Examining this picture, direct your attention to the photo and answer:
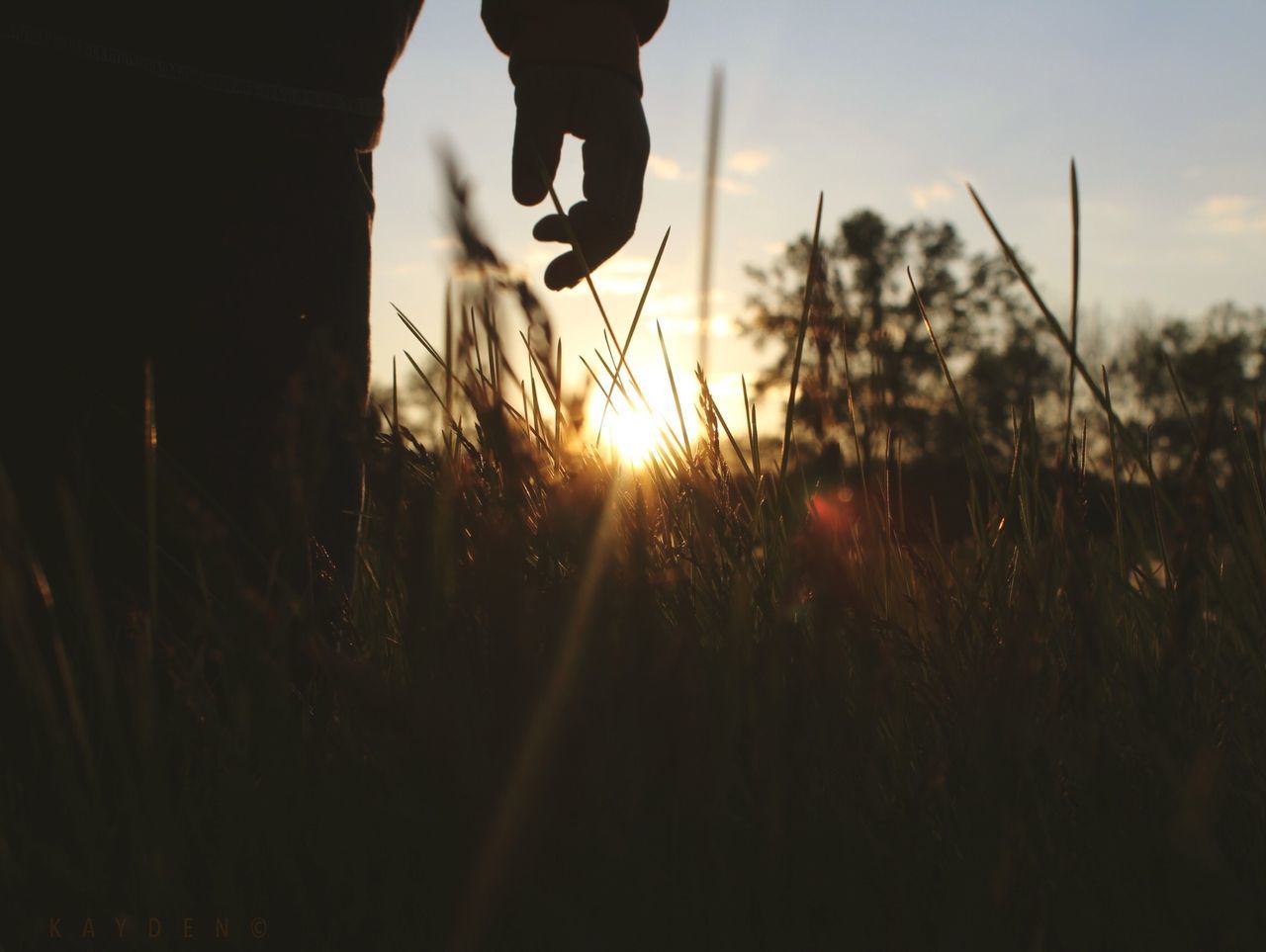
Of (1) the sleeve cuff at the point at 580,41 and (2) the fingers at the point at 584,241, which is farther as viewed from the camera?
(1) the sleeve cuff at the point at 580,41

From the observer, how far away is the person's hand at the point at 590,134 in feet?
5.36

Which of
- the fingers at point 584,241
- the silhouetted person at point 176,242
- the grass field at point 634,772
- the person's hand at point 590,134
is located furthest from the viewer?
the person's hand at point 590,134

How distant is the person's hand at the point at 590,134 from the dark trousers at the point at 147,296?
14.5 inches

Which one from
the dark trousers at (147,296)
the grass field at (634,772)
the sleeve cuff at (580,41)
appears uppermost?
the sleeve cuff at (580,41)

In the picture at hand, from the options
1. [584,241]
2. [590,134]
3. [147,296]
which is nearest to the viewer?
[147,296]

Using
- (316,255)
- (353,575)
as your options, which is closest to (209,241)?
(316,255)

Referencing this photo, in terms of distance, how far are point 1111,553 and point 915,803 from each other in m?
0.73

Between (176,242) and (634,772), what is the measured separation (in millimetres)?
1213

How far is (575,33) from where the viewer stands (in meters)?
1.68

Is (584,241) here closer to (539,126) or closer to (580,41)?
(539,126)

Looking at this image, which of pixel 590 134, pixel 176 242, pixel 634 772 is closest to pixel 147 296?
pixel 176 242

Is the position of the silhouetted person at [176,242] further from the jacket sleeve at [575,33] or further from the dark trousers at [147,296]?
the jacket sleeve at [575,33]

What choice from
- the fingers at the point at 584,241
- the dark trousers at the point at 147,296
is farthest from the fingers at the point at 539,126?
the dark trousers at the point at 147,296

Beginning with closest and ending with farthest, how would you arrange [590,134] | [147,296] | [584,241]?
[147,296] → [584,241] → [590,134]
